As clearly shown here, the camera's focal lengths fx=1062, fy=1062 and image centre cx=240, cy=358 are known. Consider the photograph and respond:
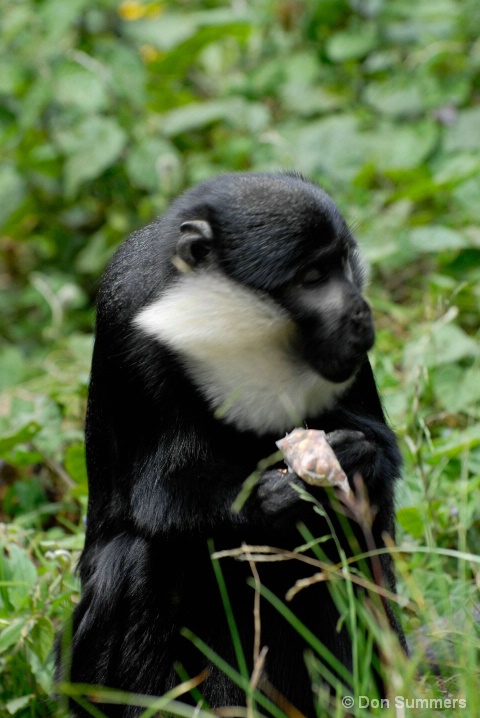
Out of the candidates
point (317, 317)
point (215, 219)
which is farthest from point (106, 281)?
point (317, 317)

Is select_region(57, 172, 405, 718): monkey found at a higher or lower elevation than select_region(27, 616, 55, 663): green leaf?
higher

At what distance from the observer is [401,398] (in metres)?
4.70

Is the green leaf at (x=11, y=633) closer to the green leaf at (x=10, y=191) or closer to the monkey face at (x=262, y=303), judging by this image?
the monkey face at (x=262, y=303)

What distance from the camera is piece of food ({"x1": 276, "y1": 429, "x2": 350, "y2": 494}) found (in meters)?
2.92

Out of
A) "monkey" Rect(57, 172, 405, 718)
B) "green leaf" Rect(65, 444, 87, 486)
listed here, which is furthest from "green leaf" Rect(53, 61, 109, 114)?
"monkey" Rect(57, 172, 405, 718)

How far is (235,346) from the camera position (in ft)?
10.4

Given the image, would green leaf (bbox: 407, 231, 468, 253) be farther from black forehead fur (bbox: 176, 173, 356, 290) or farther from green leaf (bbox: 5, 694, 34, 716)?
green leaf (bbox: 5, 694, 34, 716)

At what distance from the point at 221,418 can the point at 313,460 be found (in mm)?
402

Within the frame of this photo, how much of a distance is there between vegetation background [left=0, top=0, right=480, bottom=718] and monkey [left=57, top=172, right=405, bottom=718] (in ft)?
4.63

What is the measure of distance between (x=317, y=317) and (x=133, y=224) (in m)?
4.47

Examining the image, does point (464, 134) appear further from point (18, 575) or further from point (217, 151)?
point (18, 575)

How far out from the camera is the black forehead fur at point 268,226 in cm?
307

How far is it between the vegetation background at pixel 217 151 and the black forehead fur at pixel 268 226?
1697 mm

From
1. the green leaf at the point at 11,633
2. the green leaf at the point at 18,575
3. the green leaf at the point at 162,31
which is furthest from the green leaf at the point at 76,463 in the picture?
the green leaf at the point at 162,31
